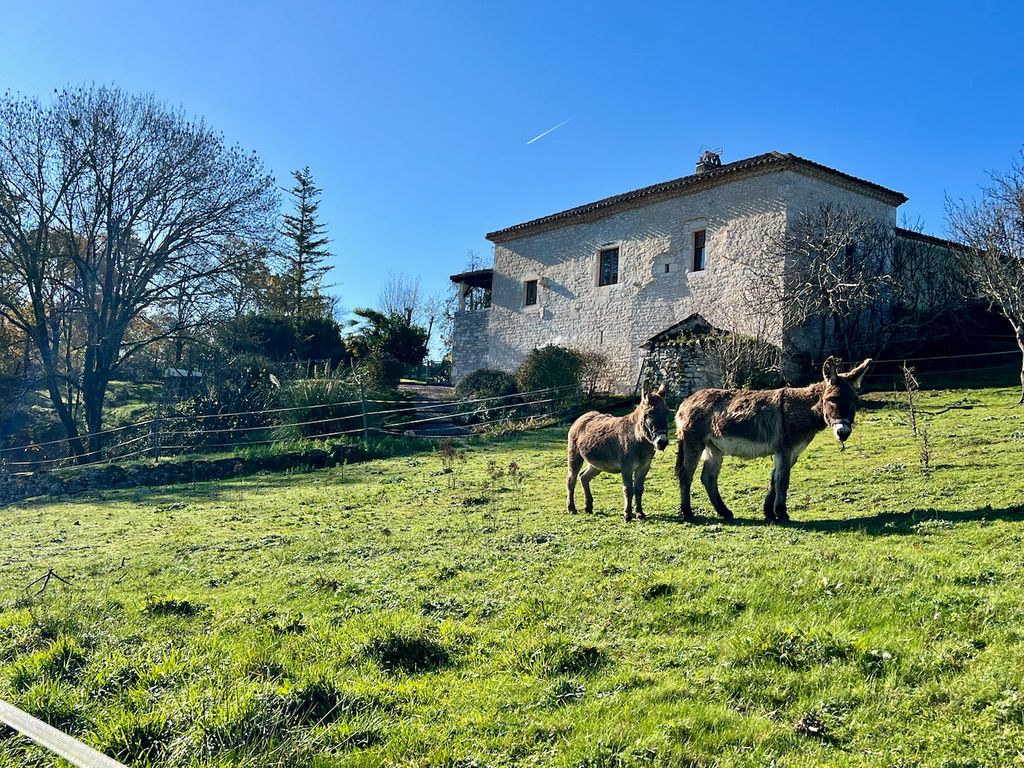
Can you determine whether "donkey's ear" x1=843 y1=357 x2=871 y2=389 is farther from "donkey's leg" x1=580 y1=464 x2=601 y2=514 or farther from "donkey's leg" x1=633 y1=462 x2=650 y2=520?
"donkey's leg" x1=580 y1=464 x2=601 y2=514

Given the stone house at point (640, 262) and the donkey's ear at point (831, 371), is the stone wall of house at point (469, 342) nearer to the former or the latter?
the stone house at point (640, 262)

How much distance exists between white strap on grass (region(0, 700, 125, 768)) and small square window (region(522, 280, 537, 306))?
34361 mm

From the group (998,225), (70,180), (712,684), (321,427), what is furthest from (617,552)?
(70,180)

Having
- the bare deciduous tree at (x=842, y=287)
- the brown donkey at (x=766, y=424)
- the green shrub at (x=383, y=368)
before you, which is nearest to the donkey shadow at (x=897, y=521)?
the brown donkey at (x=766, y=424)

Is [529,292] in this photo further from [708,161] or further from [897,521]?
[897,521]

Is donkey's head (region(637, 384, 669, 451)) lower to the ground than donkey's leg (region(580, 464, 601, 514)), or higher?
higher

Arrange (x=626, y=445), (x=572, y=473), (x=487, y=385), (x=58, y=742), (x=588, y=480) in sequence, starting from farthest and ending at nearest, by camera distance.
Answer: (x=487, y=385) < (x=572, y=473) < (x=588, y=480) < (x=626, y=445) < (x=58, y=742)

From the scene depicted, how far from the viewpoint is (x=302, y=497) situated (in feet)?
51.3

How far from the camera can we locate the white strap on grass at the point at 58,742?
134 inches

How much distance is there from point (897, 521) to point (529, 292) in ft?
100

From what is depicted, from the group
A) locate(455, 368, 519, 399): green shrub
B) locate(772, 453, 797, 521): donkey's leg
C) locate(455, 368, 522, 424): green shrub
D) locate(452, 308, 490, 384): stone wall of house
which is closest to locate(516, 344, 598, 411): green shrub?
locate(455, 368, 519, 399): green shrub

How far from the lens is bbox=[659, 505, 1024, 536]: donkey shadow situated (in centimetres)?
787

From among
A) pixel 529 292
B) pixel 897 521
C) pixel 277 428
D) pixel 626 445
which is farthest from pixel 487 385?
pixel 897 521

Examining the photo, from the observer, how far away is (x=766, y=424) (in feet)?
29.8
